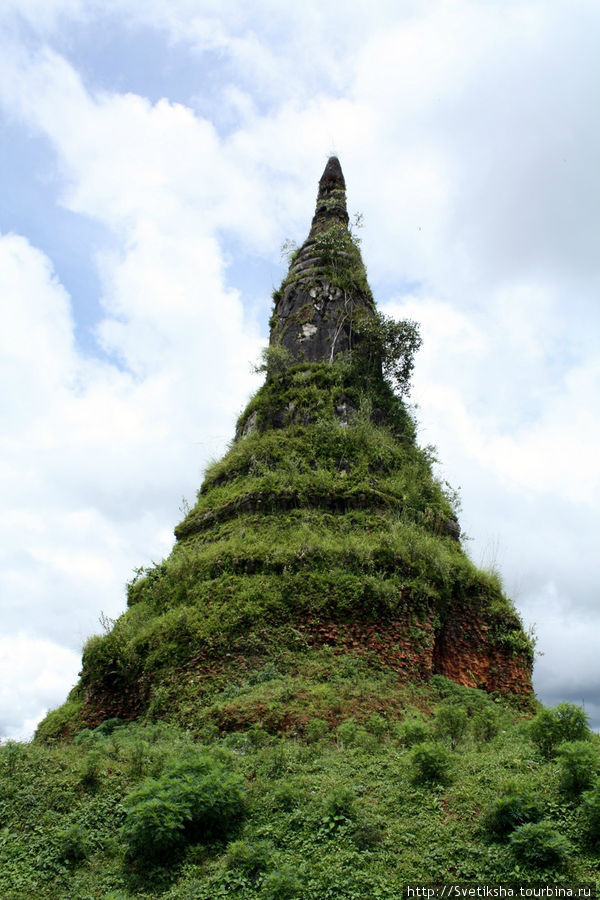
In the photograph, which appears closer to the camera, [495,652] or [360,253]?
[495,652]

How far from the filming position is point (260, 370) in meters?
19.2

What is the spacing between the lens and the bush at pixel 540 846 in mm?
5367

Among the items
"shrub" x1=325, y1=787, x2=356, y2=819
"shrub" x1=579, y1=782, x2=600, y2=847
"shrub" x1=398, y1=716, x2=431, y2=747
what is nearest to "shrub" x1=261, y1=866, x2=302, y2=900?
"shrub" x1=325, y1=787, x2=356, y2=819

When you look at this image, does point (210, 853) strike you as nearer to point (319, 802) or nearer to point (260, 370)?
point (319, 802)

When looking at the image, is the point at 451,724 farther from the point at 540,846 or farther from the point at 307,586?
the point at 307,586

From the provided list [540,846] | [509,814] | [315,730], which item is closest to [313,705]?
[315,730]

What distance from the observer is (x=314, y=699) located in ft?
32.9

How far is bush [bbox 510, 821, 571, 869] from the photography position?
5.37 meters

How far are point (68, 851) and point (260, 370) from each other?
1401cm

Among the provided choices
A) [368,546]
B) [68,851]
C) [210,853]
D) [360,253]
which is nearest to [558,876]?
[210,853]

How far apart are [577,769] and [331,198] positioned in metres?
21.3

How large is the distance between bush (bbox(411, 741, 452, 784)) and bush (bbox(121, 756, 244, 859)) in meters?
1.85

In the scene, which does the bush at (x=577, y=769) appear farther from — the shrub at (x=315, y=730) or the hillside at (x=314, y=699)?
the shrub at (x=315, y=730)

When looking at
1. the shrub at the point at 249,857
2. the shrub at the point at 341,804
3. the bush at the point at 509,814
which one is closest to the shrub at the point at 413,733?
the shrub at the point at 341,804
